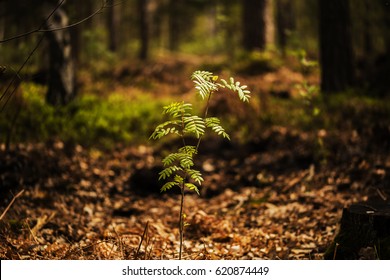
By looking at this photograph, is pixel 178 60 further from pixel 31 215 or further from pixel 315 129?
pixel 31 215

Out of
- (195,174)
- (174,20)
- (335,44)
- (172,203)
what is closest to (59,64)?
(172,203)

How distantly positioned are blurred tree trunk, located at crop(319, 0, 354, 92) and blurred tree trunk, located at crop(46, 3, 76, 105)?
16.7 feet

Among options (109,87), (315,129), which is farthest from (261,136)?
(109,87)

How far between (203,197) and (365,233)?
2.78 m

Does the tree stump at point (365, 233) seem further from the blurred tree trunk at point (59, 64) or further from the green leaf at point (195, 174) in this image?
the blurred tree trunk at point (59, 64)

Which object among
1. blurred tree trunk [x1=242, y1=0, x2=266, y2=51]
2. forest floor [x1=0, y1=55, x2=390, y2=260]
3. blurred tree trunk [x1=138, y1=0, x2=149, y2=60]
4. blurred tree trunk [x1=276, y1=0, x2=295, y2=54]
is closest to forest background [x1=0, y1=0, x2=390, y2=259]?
forest floor [x1=0, y1=55, x2=390, y2=260]

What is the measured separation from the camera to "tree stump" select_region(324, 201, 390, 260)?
10.6ft

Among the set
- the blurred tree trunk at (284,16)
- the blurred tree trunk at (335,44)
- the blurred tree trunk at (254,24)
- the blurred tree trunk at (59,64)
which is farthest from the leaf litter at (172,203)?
the blurred tree trunk at (284,16)

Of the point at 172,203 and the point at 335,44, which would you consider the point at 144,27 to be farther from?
the point at 172,203

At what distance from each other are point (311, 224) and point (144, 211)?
2.03 m

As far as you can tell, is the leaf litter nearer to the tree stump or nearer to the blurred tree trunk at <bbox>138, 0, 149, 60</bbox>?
the tree stump

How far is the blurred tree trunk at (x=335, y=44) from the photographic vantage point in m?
8.14

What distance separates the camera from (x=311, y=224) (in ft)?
14.8

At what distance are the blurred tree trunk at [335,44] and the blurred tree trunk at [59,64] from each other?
5.08 m
